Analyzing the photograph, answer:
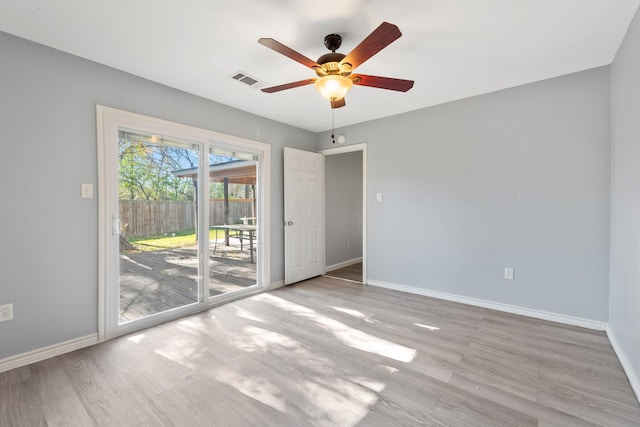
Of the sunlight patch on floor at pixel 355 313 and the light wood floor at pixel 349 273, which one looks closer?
the sunlight patch on floor at pixel 355 313

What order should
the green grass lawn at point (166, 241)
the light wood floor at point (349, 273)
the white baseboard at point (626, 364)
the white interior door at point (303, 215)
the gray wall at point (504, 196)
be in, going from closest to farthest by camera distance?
the white baseboard at point (626, 364)
the gray wall at point (504, 196)
the green grass lawn at point (166, 241)
the white interior door at point (303, 215)
the light wood floor at point (349, 273)

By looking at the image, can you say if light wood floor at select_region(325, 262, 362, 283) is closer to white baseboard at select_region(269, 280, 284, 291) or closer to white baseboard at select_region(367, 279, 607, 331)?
white baseboard at select_region(367, 279, 607, 331)

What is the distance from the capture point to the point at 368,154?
4.24 meters

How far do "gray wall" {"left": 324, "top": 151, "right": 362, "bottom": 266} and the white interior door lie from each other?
430mm

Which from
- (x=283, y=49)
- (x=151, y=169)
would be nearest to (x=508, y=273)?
(x=283, y=49)

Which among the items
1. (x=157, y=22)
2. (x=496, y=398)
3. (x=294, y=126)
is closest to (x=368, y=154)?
(x=294, y=126)

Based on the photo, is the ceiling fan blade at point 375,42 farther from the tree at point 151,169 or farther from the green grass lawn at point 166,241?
the green grass lawn at point 166,241

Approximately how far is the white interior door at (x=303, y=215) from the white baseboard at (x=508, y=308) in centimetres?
121

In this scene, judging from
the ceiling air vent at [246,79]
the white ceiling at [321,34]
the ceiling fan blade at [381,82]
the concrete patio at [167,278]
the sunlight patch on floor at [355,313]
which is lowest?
the sunlight patch on floor at [355,313]

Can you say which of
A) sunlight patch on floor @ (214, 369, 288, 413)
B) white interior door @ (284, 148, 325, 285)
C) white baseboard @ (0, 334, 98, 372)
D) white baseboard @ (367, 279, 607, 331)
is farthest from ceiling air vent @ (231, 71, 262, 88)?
white baseboard @ (367, 279, 607, 331)

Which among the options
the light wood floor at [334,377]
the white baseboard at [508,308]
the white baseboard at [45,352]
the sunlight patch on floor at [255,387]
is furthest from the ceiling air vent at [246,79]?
the white baseboard at [508,308]

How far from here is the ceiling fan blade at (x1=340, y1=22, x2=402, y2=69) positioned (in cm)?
154

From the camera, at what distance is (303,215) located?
4.53 metres

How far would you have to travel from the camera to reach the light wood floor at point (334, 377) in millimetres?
1635
